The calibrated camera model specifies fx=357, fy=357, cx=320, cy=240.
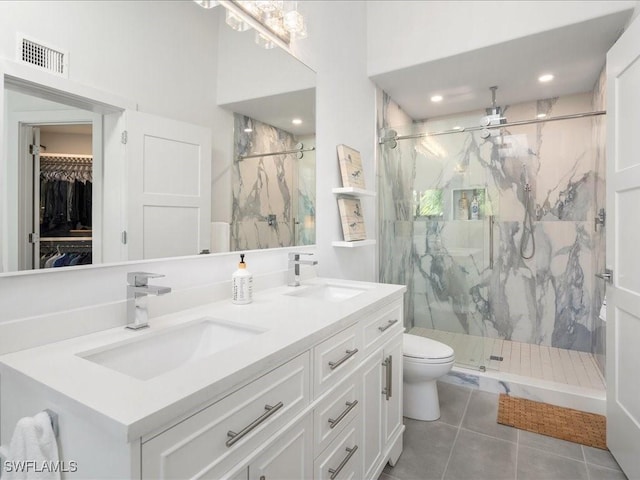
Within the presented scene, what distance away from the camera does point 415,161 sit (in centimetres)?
345

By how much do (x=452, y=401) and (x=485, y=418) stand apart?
246mm

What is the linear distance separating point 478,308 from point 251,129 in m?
2.64

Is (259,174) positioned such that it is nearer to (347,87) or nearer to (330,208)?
(330,208)

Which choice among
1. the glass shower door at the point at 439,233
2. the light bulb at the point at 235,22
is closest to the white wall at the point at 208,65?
the light bulb at the point at 235,22

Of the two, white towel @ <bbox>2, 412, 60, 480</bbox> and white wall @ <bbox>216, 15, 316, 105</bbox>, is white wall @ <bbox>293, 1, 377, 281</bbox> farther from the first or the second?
white towel @ <bbox>2, 412, 60, 480</bbox>

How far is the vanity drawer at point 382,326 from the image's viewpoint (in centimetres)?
141

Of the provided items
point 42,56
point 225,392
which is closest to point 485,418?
point 225,392

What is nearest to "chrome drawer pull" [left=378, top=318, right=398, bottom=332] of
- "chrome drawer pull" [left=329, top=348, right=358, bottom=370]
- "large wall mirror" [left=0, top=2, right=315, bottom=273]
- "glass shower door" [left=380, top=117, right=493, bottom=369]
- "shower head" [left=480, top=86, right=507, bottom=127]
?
"chrome drawer pull" [left=329, top=348, right=358, bottom=370]

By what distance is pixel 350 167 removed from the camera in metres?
2.38

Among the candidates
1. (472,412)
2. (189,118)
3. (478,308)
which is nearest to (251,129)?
(189,118)

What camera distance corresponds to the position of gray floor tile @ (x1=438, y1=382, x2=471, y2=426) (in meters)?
2.18

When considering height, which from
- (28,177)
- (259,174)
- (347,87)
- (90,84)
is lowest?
(28,177)

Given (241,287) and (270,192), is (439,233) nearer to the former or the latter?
(270,192)

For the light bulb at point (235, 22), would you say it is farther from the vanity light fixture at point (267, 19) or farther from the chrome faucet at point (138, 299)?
the chrome faucet at point (138, 299)
